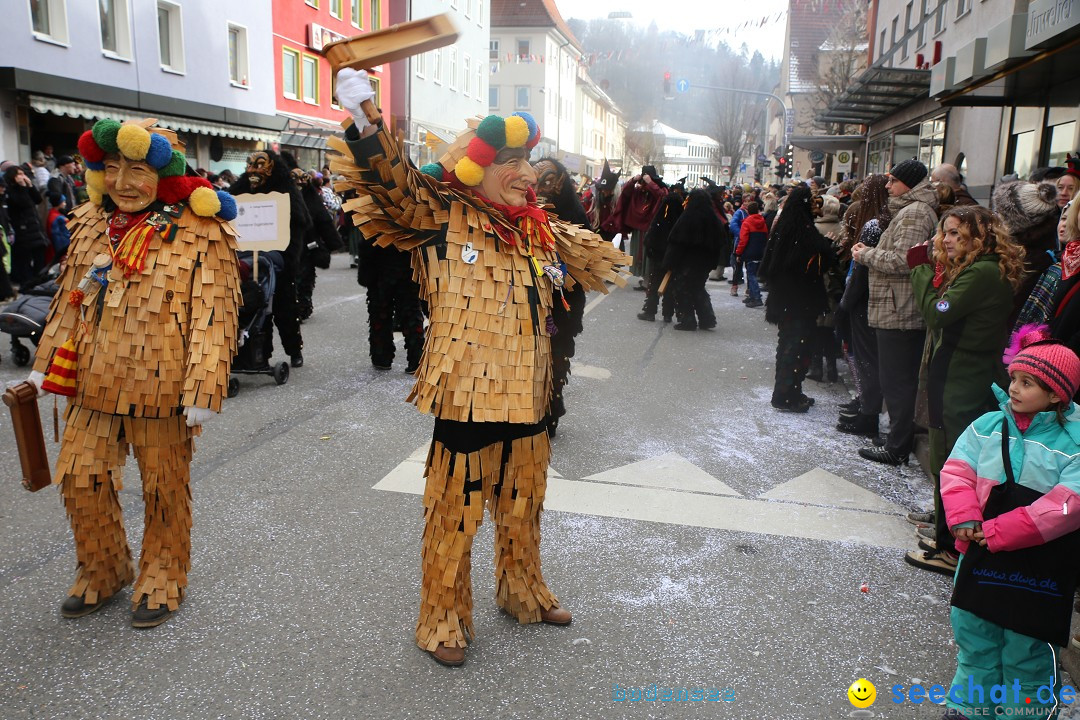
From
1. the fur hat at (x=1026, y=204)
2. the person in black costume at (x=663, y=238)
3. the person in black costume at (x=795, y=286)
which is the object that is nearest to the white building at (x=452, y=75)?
the person in black costume at (x=663, y=238)

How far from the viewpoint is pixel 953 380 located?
157 inches

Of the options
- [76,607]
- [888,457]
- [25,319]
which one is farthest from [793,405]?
[25,319]

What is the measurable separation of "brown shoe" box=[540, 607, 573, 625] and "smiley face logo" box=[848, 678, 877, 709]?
106 centimetres

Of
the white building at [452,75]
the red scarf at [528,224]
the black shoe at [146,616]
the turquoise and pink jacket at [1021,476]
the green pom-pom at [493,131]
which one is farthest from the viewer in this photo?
the white building at [452,75]

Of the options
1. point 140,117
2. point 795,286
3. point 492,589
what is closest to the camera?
point 492,589

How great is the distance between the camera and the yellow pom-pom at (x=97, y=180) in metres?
3.14

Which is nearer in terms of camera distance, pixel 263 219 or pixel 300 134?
pixel 263 219

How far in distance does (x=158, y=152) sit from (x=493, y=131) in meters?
1.32

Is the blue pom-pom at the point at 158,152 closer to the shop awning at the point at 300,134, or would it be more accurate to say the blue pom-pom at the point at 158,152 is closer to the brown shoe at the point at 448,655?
the brown shoe at the point at 448,655

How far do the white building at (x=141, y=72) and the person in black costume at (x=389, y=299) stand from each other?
38.1ft

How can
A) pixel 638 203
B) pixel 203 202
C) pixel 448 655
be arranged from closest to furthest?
pixel 448 655 → pixel 203 202 → pixel 638 203

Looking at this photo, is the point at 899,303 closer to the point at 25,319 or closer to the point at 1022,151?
the point at 1022,151

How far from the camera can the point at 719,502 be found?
185 inches

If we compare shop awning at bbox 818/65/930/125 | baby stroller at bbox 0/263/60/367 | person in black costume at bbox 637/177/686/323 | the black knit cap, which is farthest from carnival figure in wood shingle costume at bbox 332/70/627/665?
shop awning at bbox 818/65/930/125
